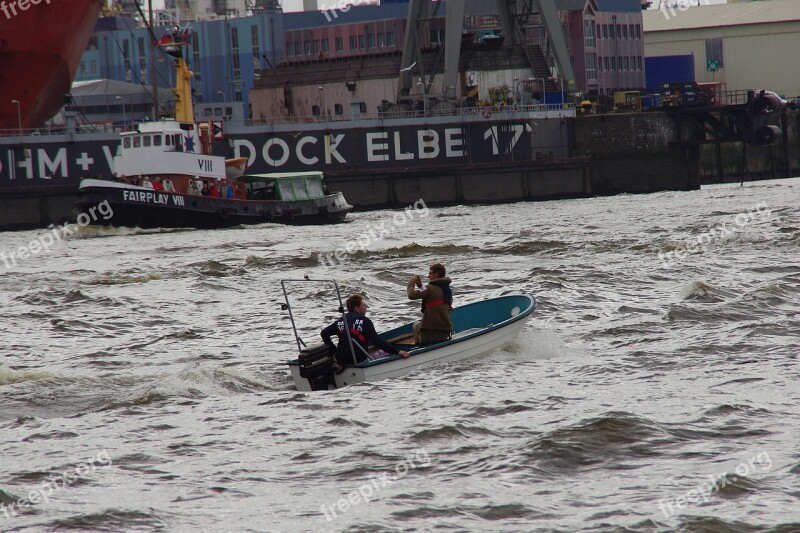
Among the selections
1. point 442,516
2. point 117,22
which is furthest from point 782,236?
point 117,22

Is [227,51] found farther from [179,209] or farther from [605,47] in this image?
[179,209]

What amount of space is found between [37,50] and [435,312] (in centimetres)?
4549

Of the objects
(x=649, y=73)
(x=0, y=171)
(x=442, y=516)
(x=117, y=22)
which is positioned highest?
(x=117, y=22)

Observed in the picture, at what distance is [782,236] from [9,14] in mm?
37918

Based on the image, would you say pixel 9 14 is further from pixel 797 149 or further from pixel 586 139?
pixel 797 149

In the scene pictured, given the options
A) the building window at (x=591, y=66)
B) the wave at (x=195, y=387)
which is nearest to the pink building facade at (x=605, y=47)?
the building window at (x=591, y=66)

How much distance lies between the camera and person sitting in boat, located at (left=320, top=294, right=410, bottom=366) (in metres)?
15.8

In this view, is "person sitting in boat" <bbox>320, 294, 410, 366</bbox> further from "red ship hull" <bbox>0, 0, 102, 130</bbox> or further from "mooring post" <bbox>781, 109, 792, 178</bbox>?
"mooring post" <bbox>781, 109, 792, 178</bbox>

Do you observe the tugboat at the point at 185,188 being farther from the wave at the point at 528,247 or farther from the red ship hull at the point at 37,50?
the wave at the point at 528,247

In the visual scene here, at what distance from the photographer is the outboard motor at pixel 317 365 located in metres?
15.6

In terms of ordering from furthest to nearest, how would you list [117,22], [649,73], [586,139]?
[117,22]
[649,73]
[586,139]

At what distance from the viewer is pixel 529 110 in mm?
63781

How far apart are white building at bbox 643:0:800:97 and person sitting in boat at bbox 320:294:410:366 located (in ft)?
287

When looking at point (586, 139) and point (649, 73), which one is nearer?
point (586, 139)
